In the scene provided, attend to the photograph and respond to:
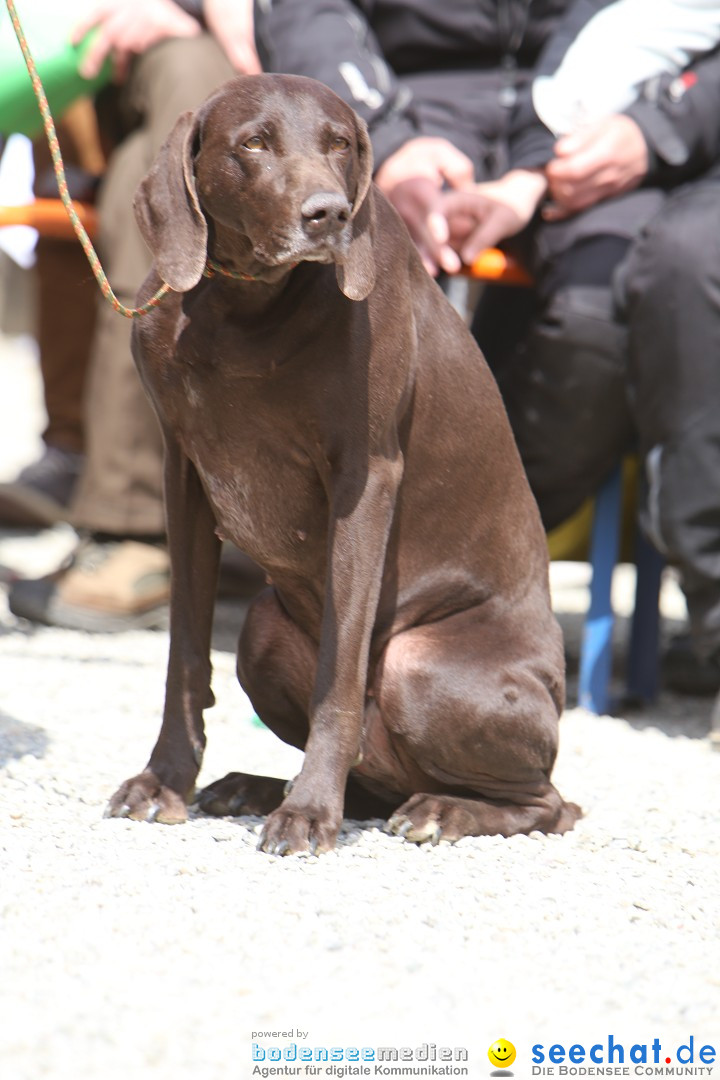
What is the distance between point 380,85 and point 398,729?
2277 mm

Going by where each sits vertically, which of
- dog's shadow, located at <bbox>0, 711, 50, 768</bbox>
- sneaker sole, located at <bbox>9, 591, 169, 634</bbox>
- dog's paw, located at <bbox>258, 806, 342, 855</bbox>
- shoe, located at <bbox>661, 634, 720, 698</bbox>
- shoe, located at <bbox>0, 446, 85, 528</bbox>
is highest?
dog's paw, located at <bbox>258, 806, 342, 855</bbox>

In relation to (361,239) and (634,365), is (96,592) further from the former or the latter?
(361,239)

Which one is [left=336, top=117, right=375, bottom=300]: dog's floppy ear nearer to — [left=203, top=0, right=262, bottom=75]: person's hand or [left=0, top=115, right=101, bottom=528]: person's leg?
[left=203, top=0, right=262, bottom=75]: person's hand

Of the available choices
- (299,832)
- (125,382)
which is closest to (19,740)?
(299,832)

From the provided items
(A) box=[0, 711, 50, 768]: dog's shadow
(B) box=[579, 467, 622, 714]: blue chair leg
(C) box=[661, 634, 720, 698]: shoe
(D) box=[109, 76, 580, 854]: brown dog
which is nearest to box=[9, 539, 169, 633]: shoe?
(A) box=[0, 711, 50, 768]: dog's shadow

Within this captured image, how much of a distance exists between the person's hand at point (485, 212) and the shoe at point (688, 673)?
162 centimetres

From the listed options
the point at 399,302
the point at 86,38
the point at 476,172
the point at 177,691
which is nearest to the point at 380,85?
the point at 476,172

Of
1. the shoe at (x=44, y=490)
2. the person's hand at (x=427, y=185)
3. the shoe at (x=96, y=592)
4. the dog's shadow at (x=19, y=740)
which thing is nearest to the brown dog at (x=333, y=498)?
the dog's shadow at (x=19, y=740)

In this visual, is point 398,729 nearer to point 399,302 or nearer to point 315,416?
point 315,416

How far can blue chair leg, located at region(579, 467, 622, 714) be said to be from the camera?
4.45 m

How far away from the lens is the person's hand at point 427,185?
13.2ft

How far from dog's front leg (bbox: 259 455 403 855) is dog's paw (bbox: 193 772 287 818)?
0.89 ft

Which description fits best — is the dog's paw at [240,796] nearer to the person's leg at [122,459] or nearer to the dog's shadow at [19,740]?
the dog's shadow at [19,740]

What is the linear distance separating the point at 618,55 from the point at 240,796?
2.59 metres
